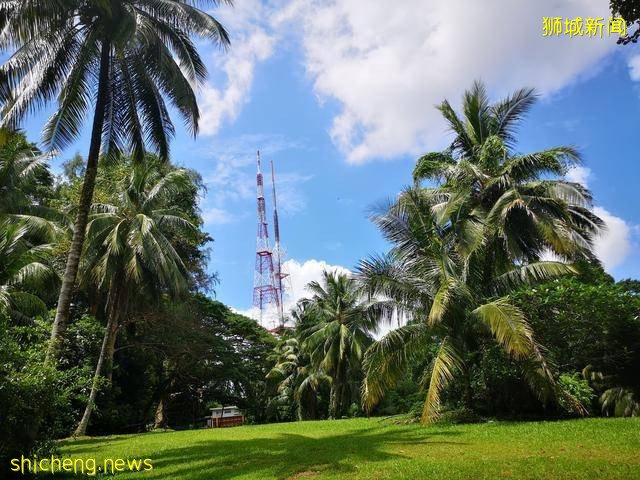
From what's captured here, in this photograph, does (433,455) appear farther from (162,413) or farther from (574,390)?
(162,413)

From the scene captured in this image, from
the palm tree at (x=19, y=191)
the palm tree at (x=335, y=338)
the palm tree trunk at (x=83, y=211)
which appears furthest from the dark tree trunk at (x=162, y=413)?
the palm tree trunk at (x=83, y=211)

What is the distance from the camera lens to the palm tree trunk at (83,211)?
10117mm

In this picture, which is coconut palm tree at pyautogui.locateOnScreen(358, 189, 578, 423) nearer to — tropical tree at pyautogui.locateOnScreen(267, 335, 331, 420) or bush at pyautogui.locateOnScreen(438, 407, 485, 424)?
bush at pyautogui.locateOnScreen(438, 407, 485, 424)

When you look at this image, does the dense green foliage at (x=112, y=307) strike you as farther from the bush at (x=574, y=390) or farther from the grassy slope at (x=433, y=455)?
the bush at (x=574, y=390)

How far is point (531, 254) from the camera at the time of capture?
16828mm

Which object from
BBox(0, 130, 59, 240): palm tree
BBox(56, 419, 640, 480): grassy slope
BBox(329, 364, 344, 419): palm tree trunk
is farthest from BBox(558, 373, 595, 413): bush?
BBox(0, 130, 59, 240): palm tree

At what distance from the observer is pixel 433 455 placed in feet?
28.0

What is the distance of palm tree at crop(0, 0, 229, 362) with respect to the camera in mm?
10734

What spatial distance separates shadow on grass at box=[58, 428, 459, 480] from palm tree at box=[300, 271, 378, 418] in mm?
14334

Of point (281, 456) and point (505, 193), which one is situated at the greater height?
point (505, 193)

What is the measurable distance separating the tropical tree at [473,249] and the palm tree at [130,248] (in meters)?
9.09

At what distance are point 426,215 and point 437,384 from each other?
202 inches

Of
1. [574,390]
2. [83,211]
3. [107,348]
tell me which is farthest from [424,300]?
[107,348]

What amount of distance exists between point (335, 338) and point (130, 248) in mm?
13566
